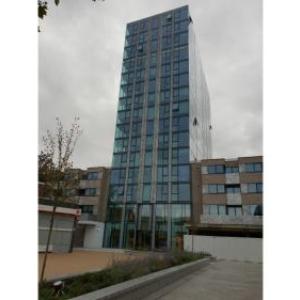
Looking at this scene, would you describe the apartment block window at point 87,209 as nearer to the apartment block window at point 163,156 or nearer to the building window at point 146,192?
the building window at point 146,192

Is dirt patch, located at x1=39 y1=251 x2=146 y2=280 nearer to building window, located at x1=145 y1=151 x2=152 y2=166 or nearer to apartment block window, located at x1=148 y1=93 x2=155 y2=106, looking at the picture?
building window, located at x1=145 y1=151 x2=152 y2=166

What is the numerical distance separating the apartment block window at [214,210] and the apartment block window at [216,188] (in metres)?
1.61

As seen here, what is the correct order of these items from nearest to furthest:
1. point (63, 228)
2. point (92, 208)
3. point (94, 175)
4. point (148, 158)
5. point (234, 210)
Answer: point (63, 228), point (234, 210), point (148, 158), point (92, 208), point (94, 175)

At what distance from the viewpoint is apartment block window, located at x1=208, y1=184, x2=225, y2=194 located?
34.6m

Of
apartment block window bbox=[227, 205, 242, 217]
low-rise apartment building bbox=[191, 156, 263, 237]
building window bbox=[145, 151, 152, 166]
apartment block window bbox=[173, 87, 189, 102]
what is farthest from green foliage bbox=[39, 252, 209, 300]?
apartment block window bbox=[173, 87, 189, 102]

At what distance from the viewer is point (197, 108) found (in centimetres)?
4334

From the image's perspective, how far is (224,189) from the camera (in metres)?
34.6

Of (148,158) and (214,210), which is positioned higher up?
(148,158)

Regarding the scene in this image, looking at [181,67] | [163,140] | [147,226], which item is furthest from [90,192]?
[181,67]

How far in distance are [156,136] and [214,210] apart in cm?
1186

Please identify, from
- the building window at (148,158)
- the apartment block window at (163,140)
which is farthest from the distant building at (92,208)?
the apartment block window at (163,140)

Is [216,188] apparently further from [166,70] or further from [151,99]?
[166,70]
